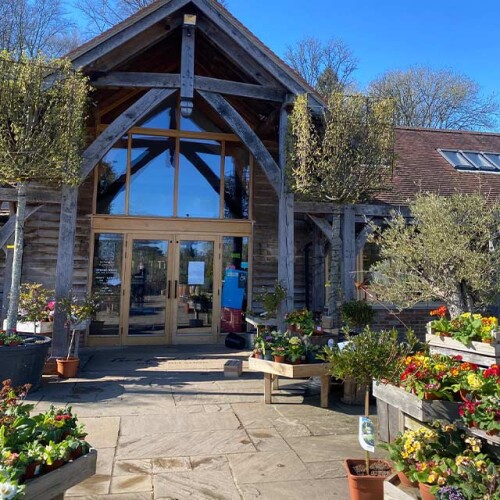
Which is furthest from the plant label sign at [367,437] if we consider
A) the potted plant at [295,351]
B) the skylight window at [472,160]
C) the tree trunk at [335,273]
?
the skylight window at [472,160]

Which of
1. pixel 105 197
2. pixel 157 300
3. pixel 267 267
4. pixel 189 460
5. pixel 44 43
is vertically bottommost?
pixel 189 460

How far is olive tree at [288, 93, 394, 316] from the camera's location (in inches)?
250

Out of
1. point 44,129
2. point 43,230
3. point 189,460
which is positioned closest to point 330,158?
point 44,129

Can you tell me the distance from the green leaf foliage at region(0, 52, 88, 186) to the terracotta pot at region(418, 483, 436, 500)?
17.6 ft

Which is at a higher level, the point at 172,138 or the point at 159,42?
the point at 159,42

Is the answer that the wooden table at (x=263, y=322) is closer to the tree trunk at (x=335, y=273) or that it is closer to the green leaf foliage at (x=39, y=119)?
the tree trunk at (x=335, y=273)

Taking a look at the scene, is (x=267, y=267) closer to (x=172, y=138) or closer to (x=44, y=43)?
(x=172, y=138)

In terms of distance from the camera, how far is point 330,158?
6.36 meters

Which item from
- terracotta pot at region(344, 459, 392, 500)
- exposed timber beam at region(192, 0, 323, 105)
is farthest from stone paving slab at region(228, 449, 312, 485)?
exposed timber beam at region(192, 0, 323, 105)

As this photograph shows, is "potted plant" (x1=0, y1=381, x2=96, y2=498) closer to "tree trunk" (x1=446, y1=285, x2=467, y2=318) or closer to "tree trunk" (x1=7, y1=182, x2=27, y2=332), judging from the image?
"tree trunk" (x1=7, y1=182, x2=27, y2=332)

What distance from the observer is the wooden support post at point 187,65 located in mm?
7160

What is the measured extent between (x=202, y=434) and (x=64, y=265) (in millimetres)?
3683

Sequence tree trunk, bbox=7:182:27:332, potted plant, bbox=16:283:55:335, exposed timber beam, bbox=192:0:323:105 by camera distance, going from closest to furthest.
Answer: tree trunk, bbox=7:182:27:332 → potted plant, bbox=16:283:55:335 → exposed timber beam, bbox=192:0:323:105

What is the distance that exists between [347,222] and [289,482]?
221 inches
